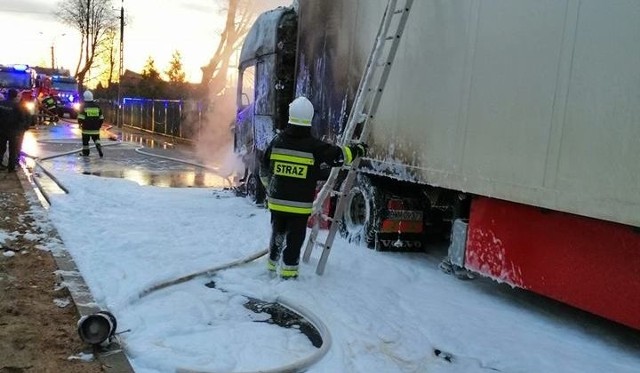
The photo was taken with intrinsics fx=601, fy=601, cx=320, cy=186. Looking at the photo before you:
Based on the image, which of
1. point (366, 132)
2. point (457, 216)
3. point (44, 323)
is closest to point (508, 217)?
point (457, 216)

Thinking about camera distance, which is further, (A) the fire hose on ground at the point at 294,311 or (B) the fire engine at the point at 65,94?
(B) the fire engine at the point at 65,94

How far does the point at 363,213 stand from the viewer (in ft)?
23.3

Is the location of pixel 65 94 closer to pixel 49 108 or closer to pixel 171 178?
pixel 49 108

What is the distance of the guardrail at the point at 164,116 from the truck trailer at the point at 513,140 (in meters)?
19.0

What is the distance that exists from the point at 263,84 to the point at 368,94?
356 centimetres

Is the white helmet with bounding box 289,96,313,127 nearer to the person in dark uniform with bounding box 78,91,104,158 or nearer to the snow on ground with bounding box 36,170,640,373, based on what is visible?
the snow on ground with bounding box 36,170,640,373

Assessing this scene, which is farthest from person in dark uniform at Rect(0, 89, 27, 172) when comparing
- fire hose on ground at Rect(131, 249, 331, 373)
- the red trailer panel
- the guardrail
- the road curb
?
the guardrail

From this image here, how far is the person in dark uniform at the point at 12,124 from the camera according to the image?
1240 cm

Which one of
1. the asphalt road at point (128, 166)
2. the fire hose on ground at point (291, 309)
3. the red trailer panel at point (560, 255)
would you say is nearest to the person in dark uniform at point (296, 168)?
the fire hose on ground at point (291, 309)

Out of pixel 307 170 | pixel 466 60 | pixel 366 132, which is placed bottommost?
pixel 307 170

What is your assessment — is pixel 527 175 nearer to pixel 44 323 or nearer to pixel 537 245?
pixel 537 245

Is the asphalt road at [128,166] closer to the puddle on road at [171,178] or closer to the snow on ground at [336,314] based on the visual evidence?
the puddle on road at [171,178]

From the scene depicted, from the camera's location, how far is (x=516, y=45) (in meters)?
4.50

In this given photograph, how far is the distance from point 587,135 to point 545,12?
97 centimetres
